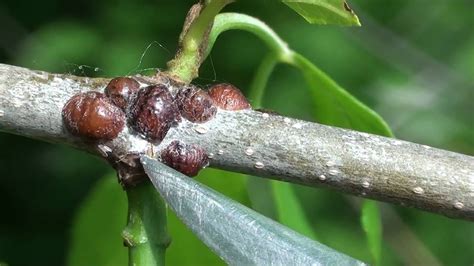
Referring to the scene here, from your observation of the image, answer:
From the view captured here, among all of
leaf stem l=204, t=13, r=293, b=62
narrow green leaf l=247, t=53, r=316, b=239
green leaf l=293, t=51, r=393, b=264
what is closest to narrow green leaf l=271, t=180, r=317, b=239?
narrow green leaf l=247, t=53, r=316, b=239

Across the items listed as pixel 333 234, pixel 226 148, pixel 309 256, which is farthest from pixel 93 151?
pixel 333 234

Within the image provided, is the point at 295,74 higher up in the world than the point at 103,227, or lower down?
higher up

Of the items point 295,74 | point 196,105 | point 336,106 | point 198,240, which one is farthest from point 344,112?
point 295,74

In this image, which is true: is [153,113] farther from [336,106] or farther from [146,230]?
[336,106]

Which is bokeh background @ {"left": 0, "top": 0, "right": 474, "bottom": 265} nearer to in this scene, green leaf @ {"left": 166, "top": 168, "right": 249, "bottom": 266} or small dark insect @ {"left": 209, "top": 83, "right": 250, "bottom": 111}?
green leaf @ {"left": 166, "top": 168, "right": 249, "bottom": 266}

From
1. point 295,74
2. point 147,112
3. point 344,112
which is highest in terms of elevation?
point 295,74

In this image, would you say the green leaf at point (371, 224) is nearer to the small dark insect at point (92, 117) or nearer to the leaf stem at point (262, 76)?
the leaf stem at point (262, 76)

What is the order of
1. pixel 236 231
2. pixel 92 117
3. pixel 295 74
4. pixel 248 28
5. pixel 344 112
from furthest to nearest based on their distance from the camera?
1. pixel 295 74
2. pixel 344 112
3. pixel 248 28
4. pixel 92 117
5. pixel 236 231

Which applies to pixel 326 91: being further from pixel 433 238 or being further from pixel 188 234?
pixel 433 238
